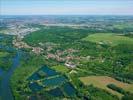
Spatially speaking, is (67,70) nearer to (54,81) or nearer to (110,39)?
(54,81)

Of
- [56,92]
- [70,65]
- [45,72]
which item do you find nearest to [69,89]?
[56,92]

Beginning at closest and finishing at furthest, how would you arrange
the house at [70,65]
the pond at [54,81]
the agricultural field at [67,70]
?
the agricultural field at [67,70] < the pond at [54,81] < the house at [70,65]

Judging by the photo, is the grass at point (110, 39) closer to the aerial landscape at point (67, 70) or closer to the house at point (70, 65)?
the aerial landscape at point (67, 70)

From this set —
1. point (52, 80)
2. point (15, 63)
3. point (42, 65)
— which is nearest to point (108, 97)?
point (52, 80)

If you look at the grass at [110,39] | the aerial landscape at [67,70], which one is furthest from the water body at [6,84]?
the grass at [110,39]

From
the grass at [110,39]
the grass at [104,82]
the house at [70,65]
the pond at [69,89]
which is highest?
the grass at [110,39]

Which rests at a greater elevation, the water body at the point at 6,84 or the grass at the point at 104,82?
the grass at the point at 104,82
